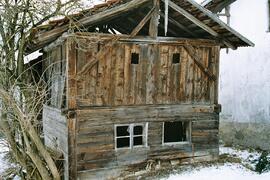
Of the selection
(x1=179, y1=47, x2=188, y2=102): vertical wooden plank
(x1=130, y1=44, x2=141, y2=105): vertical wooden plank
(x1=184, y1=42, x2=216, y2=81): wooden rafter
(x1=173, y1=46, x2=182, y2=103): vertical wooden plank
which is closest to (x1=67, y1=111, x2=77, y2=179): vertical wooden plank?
(x1=130, y1=44, x2=141, y2=105): vertical wooden plank

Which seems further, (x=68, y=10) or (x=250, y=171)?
(x=250, y=171)

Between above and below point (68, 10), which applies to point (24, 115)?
below

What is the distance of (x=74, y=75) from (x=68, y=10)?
2.18 meters

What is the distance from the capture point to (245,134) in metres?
17.3

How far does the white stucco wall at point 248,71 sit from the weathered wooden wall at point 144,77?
4749mm

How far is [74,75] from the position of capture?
36.5 ft

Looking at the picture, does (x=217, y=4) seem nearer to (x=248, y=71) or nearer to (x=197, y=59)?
(x=248, y=71)

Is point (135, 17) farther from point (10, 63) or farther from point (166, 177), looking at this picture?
point (166, 177)

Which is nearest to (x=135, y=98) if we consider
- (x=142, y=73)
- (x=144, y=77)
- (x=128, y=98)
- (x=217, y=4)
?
(x=128, y=98)

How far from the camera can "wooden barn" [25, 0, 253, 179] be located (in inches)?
441

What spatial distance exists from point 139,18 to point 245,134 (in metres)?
8.18

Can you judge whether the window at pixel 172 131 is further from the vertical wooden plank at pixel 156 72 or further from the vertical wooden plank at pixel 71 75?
the vertical wooden plank at pixel 71 75

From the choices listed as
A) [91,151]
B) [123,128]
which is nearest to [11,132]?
[91,151]

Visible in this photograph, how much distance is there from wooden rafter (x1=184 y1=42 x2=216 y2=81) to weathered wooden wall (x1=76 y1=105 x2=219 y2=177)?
1.22m
